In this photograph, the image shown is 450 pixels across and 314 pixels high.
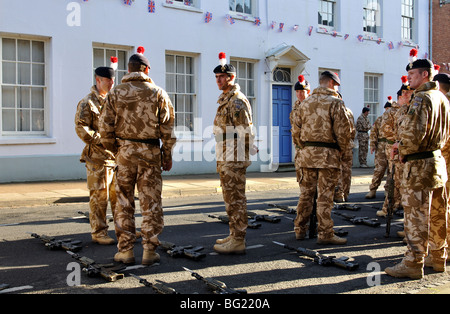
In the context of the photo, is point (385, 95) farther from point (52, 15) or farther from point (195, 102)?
point (52, 15)

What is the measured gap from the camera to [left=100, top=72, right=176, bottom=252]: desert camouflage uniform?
217 inches

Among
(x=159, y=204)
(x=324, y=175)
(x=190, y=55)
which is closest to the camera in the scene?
(x=159, y=204)

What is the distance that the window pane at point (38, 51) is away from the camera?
13523 millimetres

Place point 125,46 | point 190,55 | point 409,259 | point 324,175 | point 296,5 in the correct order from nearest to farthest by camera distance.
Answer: point 409,259 < point 324,175 < point 125,46 < point 190,55 < point 296,5

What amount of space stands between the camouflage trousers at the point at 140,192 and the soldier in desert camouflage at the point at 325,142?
2.23m

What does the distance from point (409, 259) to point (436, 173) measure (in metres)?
0.95

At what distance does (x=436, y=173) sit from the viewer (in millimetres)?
5258

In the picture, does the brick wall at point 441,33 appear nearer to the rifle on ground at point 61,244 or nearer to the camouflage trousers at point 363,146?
the camouflage trousers at point 363,146

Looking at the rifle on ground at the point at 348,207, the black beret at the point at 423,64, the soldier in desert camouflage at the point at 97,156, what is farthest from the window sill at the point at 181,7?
the black beret at the point at 423,64

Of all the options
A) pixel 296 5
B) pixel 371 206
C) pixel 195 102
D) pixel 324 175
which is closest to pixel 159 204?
pixel 324 175

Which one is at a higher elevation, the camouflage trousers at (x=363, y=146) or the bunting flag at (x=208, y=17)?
the bunting flag at (x=208, y=17)

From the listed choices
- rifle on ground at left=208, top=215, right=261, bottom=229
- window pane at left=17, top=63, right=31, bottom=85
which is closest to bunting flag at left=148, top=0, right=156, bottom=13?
window pane at left=17, top=63, right=31, bottom=85

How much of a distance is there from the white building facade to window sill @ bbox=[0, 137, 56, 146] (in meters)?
0.03

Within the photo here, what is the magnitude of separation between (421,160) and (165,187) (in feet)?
26.5
